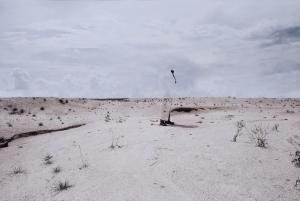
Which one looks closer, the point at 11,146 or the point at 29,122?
the point at 11,146

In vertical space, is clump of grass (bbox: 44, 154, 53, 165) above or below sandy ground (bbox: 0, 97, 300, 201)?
below

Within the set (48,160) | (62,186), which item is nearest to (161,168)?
(62,186)

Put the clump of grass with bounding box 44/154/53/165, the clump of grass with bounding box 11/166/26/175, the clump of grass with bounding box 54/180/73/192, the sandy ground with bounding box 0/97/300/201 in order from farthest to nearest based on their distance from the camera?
the clump of grass with bounding box 44/154/53/165 < the clump of grass with bounding box 11/166/26/175 < the clump of grass with bounding box 54/180/73/192 < the sandy ground with bounding box 0/97/300/201

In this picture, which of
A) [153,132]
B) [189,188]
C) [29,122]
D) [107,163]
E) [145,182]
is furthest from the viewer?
[29,122]

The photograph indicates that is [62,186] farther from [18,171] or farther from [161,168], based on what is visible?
[18,171]

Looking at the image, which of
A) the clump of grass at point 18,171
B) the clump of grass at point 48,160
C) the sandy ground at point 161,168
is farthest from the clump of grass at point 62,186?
the clump of grass at point 48,160

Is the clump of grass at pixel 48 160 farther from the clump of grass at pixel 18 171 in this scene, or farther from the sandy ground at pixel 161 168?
the clump of grass at pixel 18 171

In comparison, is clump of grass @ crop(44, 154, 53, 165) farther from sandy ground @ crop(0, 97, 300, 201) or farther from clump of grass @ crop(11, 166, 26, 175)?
clump of grass @ crop(11, 166, 26, 175)

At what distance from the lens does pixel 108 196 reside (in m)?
7.85

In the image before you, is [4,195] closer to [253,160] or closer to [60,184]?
[60,184]

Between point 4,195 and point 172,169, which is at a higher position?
point 172,169

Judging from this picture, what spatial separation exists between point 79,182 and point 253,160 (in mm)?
4531

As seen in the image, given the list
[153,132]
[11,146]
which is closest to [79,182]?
[153,132]

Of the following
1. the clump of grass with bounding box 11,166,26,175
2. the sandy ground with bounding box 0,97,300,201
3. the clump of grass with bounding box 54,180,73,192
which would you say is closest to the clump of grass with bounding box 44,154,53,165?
the sandy ground with bounding box 0,97,300,201
